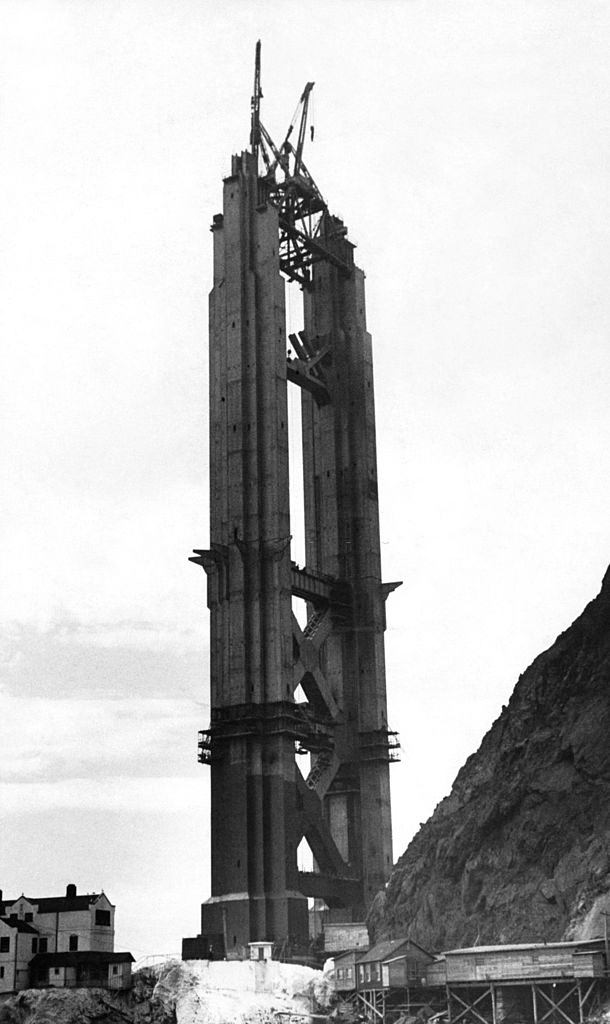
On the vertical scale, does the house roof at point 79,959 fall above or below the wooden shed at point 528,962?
above

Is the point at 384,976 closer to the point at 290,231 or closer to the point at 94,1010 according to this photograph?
the point at 94,1010

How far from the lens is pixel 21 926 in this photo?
87.3 meters

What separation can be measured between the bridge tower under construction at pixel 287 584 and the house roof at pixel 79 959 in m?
6.70

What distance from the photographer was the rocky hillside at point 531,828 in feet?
280

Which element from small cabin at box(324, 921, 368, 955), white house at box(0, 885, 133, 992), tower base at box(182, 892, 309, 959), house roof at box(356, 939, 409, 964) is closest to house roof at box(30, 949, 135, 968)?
white house at box(0, 885, 133, 992)

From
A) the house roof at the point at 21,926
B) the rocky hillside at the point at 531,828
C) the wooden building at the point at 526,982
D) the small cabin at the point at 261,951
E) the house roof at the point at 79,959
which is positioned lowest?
the wooden building at the point at 526,982

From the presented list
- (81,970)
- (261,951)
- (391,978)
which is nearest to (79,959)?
(81,970)

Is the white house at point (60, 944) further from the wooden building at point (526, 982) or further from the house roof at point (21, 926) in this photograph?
the wooden building at point (526, 982)

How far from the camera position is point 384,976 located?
78250mm

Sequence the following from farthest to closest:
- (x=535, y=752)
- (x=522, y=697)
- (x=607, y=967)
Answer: (x=522, y=697) < (x=535, y=752) < (x=607, y=967)

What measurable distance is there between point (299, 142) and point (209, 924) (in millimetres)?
56019

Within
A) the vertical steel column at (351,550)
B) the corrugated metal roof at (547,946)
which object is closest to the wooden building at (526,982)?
the corrugated metal roof at (547,946)

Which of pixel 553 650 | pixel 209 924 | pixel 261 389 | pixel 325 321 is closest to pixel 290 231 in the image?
pixel 325 321

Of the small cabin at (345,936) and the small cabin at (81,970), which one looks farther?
the small cabin at (345,936)
